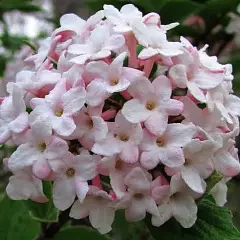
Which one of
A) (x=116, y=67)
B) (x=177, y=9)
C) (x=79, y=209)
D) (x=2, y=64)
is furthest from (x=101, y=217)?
(x=2, y=64)

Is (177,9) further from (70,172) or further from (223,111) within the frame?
(70,172)

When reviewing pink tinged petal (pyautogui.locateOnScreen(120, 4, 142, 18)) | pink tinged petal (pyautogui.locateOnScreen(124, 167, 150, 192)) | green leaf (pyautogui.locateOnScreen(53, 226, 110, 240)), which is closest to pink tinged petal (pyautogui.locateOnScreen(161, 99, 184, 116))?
pink tinged petal (pyautogui.locateOnScreen(124, 167, 150, 192))

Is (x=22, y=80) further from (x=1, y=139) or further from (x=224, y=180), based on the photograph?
(x=224, y=180)

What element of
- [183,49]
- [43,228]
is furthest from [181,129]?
[43,228]

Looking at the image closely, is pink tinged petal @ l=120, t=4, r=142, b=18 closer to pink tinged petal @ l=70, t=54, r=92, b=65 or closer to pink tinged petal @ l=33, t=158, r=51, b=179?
pink tinged petal @ l=70, t=54, r=92, b=65

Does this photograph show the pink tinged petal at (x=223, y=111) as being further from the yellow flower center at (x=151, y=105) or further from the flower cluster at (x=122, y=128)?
the yellow flower center at (x=151, y=105)

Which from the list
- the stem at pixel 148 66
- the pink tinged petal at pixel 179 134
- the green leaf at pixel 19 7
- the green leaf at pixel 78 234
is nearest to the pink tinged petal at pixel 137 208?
the pink tinged petal at pixel 179 134

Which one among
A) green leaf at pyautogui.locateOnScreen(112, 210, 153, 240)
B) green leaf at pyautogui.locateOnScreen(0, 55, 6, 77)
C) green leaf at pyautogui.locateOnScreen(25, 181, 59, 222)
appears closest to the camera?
green leaf at pyautogui.locateOnScreen(112, 210, 153, 240)
